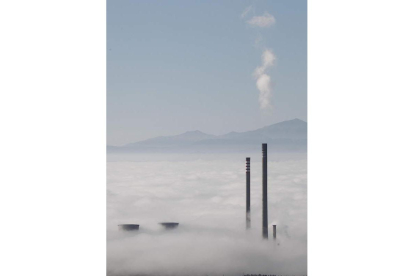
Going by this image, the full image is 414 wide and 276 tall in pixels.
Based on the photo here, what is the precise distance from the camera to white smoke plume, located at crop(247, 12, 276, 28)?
3605 millimetres

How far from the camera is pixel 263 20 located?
3609mm

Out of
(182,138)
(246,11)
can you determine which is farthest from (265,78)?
(182,138)

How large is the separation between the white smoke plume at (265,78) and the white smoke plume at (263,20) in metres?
0.23

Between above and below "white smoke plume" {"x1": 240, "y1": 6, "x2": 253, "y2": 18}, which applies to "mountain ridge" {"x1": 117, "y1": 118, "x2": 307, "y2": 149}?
below

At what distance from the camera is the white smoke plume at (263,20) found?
3605 mm

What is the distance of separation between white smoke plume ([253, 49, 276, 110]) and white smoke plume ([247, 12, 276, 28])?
0.75 feet

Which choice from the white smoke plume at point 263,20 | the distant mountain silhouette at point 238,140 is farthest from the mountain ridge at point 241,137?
the white smoke plume at point 263,20

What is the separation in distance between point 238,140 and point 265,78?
0.60 meters

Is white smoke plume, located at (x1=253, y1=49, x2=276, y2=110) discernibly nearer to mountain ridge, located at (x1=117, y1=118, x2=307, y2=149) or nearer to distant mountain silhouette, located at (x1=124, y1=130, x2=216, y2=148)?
mountain ridge, located at (x1=117, y1=118, x2=307, y2=149)

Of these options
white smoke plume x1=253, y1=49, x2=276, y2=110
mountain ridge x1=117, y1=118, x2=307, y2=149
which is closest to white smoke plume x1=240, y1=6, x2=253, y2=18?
white smoke plume x1=253, y1=49, x2=276, y2=110

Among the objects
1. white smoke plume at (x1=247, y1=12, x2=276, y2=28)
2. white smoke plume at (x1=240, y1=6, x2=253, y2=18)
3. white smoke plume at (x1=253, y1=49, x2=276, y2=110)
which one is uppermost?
white smoke plume at (x1=240, y1=6, x2=253, y2=18)
